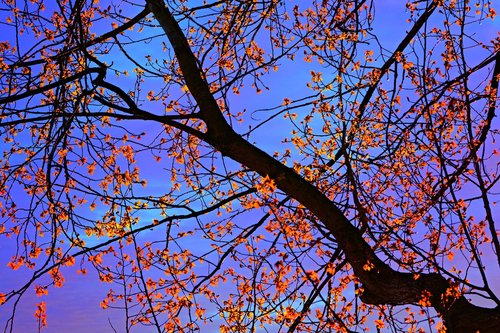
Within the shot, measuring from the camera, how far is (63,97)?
229 inches

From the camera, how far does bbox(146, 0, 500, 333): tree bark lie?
16.9 ft

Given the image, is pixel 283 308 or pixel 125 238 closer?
pixel 283 308

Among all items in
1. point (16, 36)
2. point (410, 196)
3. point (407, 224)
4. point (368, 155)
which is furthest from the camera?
point (368, 155)

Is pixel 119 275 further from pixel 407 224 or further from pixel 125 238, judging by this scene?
pixel 407 224

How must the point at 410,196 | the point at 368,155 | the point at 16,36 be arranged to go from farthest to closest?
1. the point at 368,155
2. the point at 410,196
3. the point at 16,36

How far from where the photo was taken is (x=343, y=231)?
17.3 feet

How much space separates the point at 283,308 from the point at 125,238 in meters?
1.94

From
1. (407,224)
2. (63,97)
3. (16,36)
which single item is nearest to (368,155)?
(407,224)

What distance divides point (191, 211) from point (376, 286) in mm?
2182

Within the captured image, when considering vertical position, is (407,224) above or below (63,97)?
below

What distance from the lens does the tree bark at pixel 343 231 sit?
5.14 metres

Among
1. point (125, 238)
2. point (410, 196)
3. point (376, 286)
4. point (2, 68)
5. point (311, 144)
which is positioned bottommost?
point (376, 286)

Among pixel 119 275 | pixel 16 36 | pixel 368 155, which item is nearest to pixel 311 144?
pixel 368 155

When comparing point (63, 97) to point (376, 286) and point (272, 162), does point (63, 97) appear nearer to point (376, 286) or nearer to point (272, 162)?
point (272, 162)
